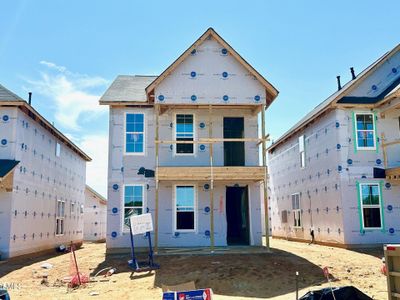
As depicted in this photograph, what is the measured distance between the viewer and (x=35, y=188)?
1928 cm

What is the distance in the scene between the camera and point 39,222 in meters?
19.8

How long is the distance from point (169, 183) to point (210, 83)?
16.5 ft

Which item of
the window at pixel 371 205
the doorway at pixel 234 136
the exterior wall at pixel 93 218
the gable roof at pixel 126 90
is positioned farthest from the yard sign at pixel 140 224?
the exterior wall at pixel 93 218

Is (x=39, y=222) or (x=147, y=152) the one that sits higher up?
(x=147, y=152)

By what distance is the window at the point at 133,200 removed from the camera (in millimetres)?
17891

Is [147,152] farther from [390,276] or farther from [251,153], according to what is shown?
[390,276]

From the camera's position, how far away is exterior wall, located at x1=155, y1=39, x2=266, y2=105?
17.6 metres

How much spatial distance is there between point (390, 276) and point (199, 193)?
11.6m

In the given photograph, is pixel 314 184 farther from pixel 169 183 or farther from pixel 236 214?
pixel 169 183

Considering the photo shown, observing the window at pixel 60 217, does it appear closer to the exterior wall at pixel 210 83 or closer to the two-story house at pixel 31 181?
the two-story house at pixel 31 181

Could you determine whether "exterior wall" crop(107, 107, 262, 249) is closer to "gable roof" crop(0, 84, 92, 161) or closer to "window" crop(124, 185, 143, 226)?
"window" crop(124, 185, 143, 226)

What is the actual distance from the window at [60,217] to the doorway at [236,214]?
10515 mm

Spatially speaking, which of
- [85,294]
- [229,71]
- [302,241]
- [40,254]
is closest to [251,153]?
[229,71]

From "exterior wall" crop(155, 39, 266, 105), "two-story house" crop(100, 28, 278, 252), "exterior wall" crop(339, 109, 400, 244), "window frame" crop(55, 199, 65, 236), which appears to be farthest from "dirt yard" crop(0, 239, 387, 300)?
"exterior wall" crop(155, 39, 266, 105)
